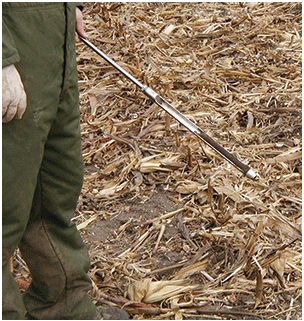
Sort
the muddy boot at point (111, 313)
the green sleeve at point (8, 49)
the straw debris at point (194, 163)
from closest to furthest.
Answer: the green sleeve at point (8, 49) → the muddy boot at point (111, 313) → the straw debris at point (194, 163)

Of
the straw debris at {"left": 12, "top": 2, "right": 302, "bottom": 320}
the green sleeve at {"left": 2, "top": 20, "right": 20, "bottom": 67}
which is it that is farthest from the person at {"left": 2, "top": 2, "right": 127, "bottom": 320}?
the straw debris at {"left": 12, "top": 2, "right": 302, "bottom": 320}

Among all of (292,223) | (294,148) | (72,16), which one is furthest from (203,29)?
(72,16)

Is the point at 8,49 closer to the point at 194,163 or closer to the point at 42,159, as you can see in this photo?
the point at 42,159

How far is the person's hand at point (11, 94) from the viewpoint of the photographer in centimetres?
224

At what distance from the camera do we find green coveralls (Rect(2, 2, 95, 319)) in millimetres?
2393

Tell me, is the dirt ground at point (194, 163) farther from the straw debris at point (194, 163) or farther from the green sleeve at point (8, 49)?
the green sleeve at point (8, 49)

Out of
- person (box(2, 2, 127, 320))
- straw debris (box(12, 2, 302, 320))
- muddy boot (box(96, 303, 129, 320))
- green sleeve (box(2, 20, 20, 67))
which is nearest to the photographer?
green sleeve (box(2, 20, 20, 67))

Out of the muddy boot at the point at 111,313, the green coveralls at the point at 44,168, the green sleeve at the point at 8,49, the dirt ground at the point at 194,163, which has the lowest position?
the dirt ground at the point at 194,163

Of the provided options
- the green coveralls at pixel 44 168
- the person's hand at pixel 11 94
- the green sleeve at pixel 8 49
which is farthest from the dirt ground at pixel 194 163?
the green sleeve at pixel 8 49

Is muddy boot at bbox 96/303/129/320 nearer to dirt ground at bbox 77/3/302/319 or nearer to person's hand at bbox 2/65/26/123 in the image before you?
dirt ground at bbox 77/3/302/319

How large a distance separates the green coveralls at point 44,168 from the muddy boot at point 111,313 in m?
0.12

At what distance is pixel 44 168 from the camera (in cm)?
271

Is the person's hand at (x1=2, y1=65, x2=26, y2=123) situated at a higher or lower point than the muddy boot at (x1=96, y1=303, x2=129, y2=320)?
higher

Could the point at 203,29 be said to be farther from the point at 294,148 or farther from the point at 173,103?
the point at 294,148
